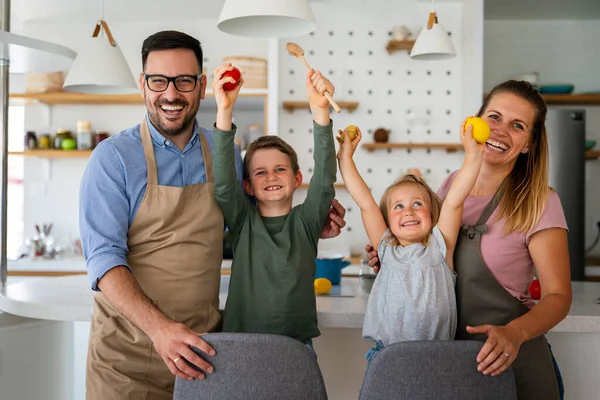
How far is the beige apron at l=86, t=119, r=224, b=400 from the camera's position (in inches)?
56.5

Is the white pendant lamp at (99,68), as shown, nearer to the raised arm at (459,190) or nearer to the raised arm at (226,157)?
the raised arm at (226,157)

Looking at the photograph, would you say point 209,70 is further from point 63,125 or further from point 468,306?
point 468,306

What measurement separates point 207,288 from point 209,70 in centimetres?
310

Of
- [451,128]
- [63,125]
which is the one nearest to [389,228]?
[451,128]

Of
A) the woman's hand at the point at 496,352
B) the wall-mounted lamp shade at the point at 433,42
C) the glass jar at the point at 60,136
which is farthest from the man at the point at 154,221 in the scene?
the glass jar at the point at 60,136

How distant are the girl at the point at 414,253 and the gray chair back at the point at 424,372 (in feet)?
0.85

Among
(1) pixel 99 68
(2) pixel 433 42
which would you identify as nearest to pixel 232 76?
(1) pixel 99 68

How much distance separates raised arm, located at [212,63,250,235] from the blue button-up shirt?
81 mm

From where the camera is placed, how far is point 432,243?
4.64ft

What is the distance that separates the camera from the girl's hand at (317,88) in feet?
4.58

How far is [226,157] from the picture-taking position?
1438mm

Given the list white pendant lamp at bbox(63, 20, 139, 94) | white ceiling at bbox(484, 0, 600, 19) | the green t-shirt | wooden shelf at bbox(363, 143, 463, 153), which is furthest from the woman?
white ceiling at bbox(484, 0, 600, 19)

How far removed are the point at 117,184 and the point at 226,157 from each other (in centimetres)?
25

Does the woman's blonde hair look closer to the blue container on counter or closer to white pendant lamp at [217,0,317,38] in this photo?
white pendant lamp at [217,0,317,38]
